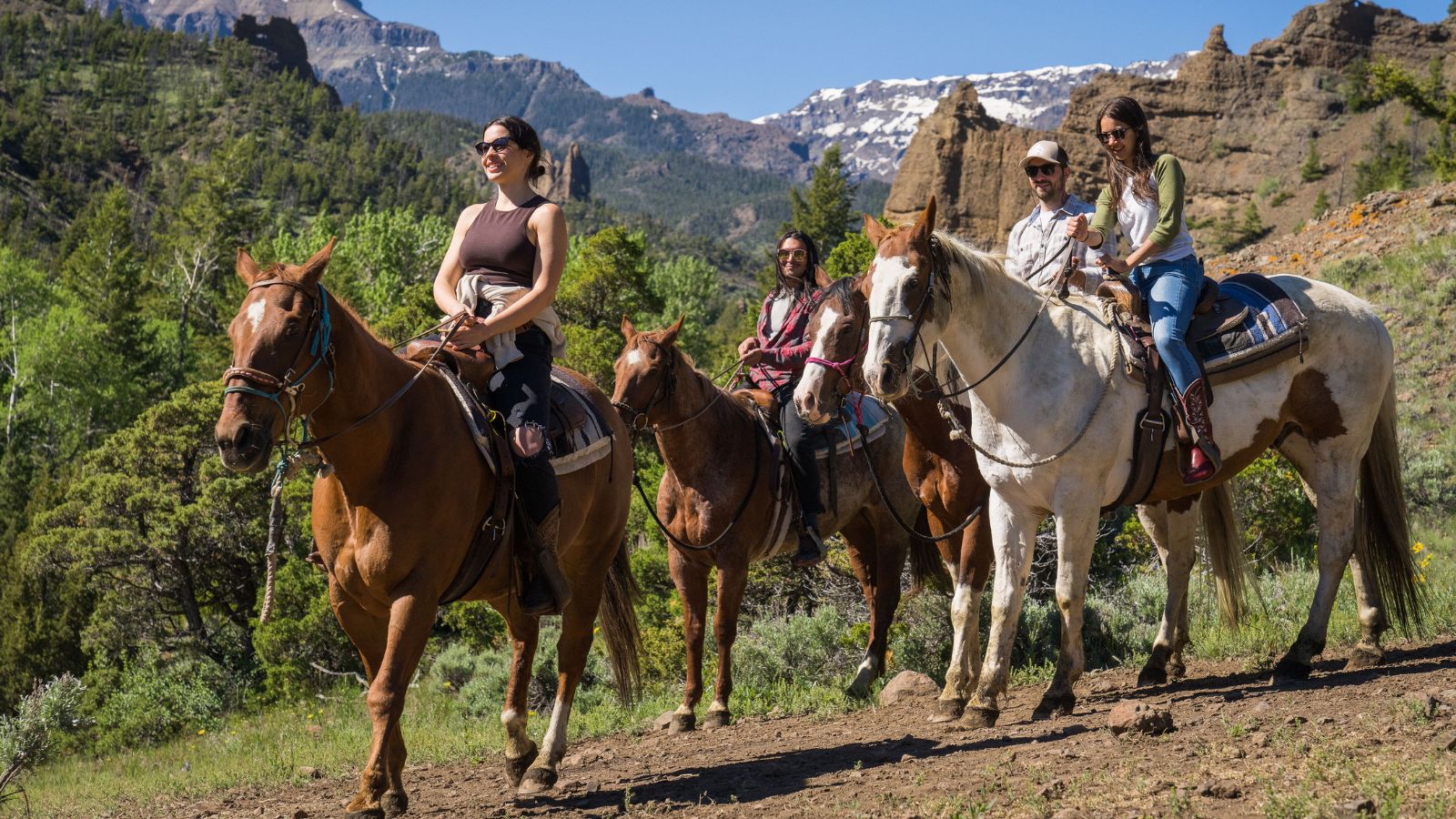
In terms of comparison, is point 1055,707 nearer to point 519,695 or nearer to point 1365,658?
point 1365,658

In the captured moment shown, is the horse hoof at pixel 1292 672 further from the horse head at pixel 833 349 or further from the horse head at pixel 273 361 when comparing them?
the horse head at pixel 273 361

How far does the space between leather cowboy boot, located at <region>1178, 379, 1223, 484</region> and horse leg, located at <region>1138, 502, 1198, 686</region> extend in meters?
1.31

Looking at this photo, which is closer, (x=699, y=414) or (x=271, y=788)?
(x=271, y=788)

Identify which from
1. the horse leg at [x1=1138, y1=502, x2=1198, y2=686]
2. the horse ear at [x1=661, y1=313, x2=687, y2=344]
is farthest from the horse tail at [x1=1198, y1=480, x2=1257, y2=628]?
the horse ear at [x1=661, y1=313, x2=687, y2=344]

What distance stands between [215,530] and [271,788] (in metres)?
19.8

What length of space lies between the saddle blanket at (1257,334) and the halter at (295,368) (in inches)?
196

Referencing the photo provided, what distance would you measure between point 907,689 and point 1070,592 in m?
2.41

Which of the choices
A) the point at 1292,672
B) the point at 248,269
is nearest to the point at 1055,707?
the point at 1292,672

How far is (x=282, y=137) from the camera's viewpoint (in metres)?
135

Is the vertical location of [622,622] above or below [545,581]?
below

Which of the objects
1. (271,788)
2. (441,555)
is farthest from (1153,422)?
(271,788)

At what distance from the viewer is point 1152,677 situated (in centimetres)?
802

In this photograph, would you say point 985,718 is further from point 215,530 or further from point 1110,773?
point 215,530

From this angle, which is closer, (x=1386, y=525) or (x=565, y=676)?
(x=565, y=676)
